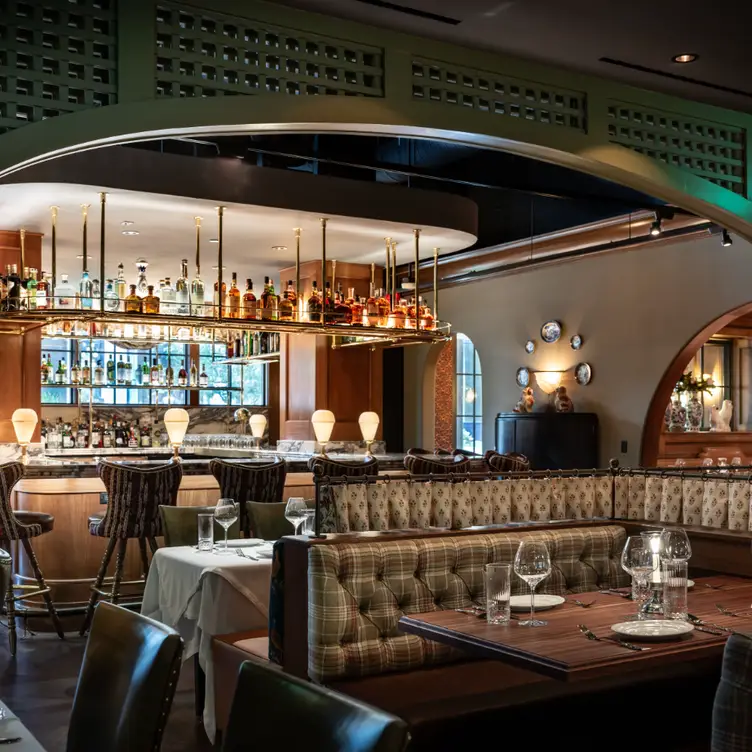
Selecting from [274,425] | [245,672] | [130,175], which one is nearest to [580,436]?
[274,425]

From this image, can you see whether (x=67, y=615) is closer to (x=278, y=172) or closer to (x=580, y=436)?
(x=278, y=172)

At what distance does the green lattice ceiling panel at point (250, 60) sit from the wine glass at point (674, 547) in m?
2.27

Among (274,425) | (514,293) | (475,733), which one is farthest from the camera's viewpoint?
(274,425)

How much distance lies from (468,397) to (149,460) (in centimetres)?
811

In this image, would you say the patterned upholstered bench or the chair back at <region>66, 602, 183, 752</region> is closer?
the chair back at <region>66, 602, 183, 752</region>

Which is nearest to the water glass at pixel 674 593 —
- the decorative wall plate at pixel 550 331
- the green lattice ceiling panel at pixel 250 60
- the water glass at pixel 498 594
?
the water glass at pixel 498 594

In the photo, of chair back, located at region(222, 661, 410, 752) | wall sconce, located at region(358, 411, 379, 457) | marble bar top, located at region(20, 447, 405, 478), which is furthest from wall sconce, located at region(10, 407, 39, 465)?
chair back, located at region(222, 661, 410, 752)

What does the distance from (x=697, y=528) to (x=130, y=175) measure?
436cm

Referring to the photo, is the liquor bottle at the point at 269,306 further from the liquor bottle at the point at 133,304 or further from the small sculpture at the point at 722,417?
the small sculpture at the point at 722,417

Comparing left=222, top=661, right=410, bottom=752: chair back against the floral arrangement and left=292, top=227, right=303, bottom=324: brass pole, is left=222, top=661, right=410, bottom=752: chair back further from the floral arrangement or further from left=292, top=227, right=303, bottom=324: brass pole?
the floral arrangement

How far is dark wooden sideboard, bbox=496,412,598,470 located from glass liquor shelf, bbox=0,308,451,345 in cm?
361

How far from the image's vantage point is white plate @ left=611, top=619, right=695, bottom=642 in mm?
2971

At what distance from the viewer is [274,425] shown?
48.7 ft

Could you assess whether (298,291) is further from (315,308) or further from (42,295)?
(42,295)
